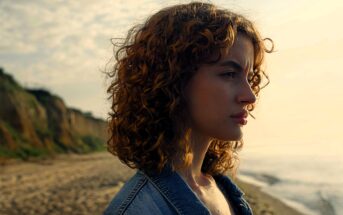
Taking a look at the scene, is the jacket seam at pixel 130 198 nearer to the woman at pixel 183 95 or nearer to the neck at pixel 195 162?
the woman at pixel 183 95

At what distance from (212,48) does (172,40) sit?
0.62ft

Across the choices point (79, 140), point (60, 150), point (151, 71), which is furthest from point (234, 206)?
point (79, 140)

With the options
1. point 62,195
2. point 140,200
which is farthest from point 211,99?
point 62,195

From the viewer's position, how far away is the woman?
205 centimetres

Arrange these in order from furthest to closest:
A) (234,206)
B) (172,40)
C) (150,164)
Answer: (234,206) → (172,40) → (150,164)

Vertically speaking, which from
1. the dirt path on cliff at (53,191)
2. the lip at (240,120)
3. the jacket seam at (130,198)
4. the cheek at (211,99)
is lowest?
the dirt path on cliff at (53,191)

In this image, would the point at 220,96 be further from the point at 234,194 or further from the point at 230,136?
the point at 234,194

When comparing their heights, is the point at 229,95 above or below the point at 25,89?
above

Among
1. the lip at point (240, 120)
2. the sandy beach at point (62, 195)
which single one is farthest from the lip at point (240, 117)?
the sandy beach at point (62, 195)

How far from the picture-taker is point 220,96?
2047 mm

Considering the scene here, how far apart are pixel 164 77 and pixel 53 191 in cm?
1214

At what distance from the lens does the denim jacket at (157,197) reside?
1.82m

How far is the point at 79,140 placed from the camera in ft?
127

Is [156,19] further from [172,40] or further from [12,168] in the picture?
[12,168]
